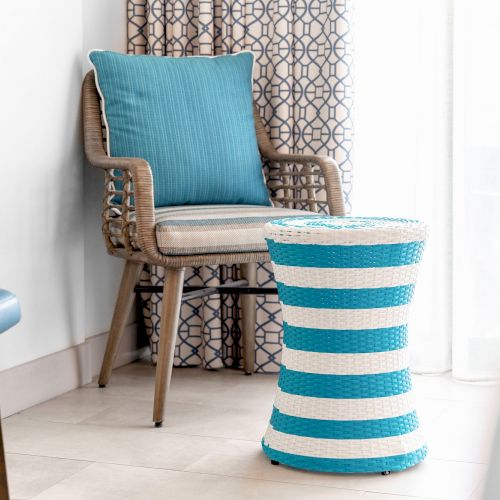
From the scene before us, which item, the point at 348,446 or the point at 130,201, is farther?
the point at 130,201

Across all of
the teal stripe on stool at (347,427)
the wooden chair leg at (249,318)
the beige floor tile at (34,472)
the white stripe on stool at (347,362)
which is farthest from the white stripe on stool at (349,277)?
the wooden chair leg at (249,318)

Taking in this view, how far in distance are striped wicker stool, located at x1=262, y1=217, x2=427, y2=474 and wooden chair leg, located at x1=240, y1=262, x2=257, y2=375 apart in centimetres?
84

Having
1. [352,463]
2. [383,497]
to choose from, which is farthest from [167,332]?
[383,497]

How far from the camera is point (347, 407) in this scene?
65.6 inches

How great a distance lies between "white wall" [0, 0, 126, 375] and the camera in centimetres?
214

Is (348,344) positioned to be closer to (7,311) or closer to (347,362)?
(347,362)

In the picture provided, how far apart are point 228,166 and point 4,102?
0.64m

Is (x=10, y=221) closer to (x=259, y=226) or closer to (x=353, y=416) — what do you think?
(x=259, y=226)

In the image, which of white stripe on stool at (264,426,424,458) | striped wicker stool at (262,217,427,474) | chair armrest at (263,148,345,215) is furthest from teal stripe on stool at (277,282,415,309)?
chair armrest at (263,148,345,215)

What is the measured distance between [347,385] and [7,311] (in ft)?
2.47

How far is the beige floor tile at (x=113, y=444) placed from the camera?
1.83 m

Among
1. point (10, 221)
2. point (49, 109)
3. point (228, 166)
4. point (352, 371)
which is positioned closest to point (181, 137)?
point (228, 166)

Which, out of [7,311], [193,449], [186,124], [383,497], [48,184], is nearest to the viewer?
[7,311]

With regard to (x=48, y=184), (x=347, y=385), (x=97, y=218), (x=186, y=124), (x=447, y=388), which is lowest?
(x=447, y=388)
